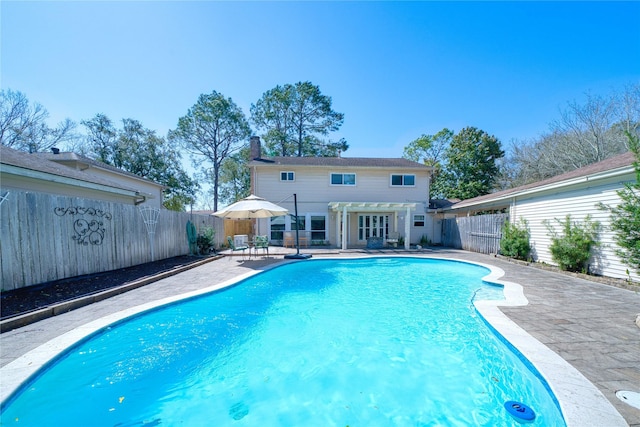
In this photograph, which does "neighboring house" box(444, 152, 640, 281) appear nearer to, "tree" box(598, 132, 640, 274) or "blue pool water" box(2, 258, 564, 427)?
"tree" box(598, 132, 640, 274)

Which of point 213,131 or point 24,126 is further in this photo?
point 213,131

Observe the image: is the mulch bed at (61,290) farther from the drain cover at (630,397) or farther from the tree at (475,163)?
the tree at (475,163)

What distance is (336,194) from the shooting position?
1658cm

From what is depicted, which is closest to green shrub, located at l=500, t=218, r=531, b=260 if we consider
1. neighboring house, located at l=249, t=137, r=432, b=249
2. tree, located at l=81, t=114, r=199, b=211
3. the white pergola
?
the white pergola

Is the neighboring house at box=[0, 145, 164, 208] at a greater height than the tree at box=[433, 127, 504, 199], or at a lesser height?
lesser

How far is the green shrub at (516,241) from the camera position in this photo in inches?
393

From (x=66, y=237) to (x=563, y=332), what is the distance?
9856 mm

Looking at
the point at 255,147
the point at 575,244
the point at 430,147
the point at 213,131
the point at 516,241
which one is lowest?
the point at 516,241

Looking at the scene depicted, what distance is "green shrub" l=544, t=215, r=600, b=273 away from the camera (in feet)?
24.0

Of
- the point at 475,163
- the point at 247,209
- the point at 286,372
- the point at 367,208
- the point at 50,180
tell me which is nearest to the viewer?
the point at 286,372

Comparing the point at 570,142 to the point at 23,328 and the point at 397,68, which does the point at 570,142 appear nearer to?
the point at 397,68

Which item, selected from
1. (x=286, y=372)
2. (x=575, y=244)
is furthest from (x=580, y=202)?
(x=286, y=372)

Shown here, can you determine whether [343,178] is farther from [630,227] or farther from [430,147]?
[430,147]

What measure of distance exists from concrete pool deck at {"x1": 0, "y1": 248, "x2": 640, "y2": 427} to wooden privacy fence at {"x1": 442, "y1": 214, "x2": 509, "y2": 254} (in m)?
5.63
